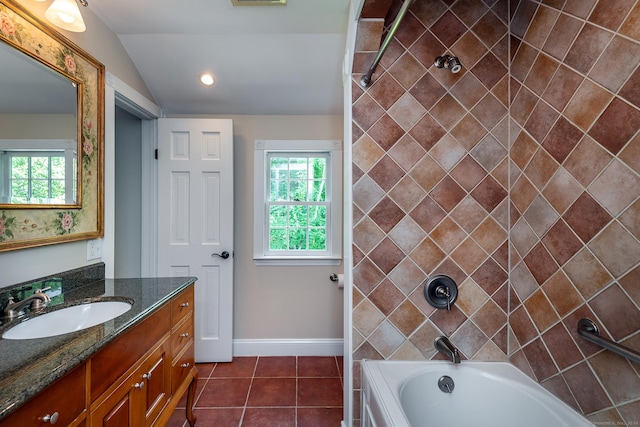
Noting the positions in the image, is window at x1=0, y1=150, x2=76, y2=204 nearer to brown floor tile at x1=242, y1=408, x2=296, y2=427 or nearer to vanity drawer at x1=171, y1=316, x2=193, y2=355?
vanity drawer at x1=171, y1=316, x2=193, y2=355

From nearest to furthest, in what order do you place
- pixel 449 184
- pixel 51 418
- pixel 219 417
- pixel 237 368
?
pixel 51 418 < pixel 449 184 < pixel 219 417 < pixel 237 368

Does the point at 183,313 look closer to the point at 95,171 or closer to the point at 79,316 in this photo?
the point at 79,316

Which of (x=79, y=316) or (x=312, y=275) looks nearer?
(x=79, y=316)

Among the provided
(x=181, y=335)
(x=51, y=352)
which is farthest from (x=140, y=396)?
(x=51, y=352)

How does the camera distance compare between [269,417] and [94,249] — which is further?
[269,417]

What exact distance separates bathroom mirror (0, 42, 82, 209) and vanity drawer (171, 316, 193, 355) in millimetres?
857

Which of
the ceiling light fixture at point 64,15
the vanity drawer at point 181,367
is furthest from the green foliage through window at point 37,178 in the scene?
the vanity drawer at point 181,367

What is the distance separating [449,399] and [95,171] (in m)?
2.24

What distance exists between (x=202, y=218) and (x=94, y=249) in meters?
0.75

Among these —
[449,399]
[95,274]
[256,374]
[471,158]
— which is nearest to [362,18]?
[471,158]

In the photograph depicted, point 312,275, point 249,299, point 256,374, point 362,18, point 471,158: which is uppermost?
point 362,18

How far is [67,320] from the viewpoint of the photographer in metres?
1.09

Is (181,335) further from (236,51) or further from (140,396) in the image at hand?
(236,51)

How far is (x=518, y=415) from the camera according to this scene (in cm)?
113
